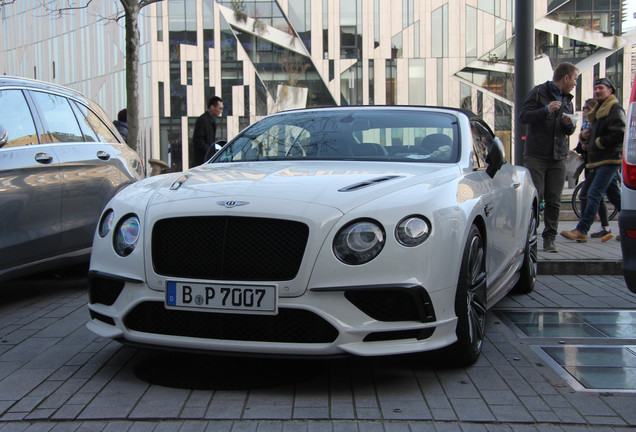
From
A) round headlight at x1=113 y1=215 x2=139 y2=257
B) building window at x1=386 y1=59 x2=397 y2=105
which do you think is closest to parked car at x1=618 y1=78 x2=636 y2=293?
round headlight at x1=113 y1=215 x2=139 y2=257

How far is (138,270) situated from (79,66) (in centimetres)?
4568

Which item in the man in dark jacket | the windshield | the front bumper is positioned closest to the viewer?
the front bumper

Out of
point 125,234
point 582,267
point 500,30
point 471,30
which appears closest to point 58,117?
point 125,234

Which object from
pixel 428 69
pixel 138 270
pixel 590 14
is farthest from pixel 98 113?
pixel 590 14

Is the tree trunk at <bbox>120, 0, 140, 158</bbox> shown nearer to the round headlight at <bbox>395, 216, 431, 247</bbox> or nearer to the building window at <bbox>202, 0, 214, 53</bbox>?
the round headlight at <bbox>395, 216, 431, 247</bbox>

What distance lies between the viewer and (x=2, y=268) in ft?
16.1

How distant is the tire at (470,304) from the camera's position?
3.38 metres

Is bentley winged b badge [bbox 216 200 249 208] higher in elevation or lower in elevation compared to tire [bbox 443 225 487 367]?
higher

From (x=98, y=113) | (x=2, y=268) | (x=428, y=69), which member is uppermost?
(x=428, y=69)

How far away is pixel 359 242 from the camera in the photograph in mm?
3123

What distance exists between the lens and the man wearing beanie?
7934 mm

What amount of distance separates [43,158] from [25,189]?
323mm

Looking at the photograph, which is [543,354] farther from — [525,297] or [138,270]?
[138,270]

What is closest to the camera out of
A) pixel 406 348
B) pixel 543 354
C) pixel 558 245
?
pixel 406 348
